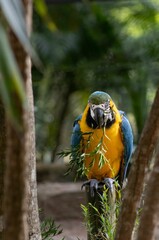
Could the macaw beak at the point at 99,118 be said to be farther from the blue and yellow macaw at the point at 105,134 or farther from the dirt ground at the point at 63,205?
the dirt ground at the point at 63,205

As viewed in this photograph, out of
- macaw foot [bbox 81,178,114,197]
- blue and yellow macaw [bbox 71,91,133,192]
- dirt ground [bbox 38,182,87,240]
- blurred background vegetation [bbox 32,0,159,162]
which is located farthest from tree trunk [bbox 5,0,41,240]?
blurred background vegetation [bbox 32,0,159,162]

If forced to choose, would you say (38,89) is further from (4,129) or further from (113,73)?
(4,129)

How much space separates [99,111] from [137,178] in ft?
4.75

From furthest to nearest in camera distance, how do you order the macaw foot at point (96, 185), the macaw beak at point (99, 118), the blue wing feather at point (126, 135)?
the blue wing feather at point (126, 135) → the macaw beak at point (99, 118) → the macaw foot at point (96, 185)

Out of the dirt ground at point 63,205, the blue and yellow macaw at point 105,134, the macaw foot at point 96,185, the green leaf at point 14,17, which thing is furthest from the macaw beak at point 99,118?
the green leaf at point 14,17

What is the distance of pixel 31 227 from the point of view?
199 centimetres

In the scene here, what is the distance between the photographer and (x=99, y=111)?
2.92m

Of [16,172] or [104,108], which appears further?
[104,108]

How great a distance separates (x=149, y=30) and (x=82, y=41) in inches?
33.6

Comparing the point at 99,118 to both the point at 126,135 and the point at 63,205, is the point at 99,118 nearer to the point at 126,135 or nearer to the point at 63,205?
the point at 126,135

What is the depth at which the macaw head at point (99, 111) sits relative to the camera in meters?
2.88

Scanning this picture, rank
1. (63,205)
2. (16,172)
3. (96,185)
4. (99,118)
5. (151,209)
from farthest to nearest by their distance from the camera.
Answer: (63,205), (99,118), (96,185), (151,209), (16,172)

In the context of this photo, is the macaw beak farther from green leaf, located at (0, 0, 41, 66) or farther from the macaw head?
green leaf, located at (0, 0, 41, 66)

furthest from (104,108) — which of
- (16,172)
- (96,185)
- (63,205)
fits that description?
(63,205)
